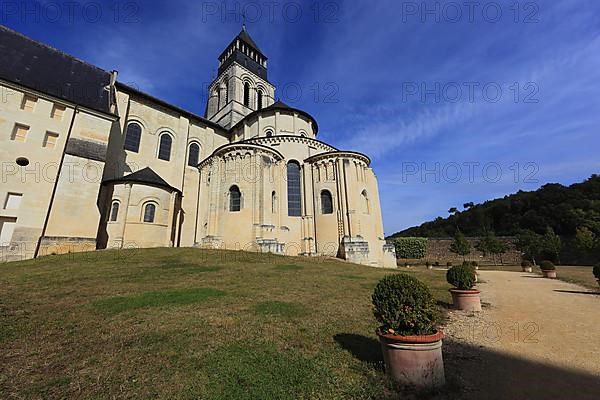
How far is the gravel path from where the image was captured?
2.89 m

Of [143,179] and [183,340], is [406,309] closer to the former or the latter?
[183,340]

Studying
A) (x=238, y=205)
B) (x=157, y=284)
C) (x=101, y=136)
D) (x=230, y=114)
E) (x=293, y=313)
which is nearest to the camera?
(x=293, y=313)

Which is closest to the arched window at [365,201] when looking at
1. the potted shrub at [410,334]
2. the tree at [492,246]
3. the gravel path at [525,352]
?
the gravel path at [525,352]

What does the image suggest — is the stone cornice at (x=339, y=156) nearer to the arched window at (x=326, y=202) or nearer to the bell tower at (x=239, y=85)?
the arched window at (x=326, y=202)

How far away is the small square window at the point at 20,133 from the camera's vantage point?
1347 cm

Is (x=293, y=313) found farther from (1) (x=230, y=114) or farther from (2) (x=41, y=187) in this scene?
(1) (x=230, y=114)

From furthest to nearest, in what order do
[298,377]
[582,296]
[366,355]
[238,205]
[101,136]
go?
[238,205], [101,136], [582,296], [366,355], [298,377]

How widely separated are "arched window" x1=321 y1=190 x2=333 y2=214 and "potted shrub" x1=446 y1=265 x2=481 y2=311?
506 inches

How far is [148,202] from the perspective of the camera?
17.0m

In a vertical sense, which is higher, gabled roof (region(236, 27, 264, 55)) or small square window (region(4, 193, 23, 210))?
gabled roof (region(236, 27, 264, 55))

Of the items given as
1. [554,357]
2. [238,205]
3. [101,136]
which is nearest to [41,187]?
[101,136]

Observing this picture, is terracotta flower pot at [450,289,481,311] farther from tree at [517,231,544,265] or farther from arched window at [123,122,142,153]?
tree at [517,231,544,265]

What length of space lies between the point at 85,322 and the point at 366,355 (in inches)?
197

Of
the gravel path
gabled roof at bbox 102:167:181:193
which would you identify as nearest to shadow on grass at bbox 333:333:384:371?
the gravel path
